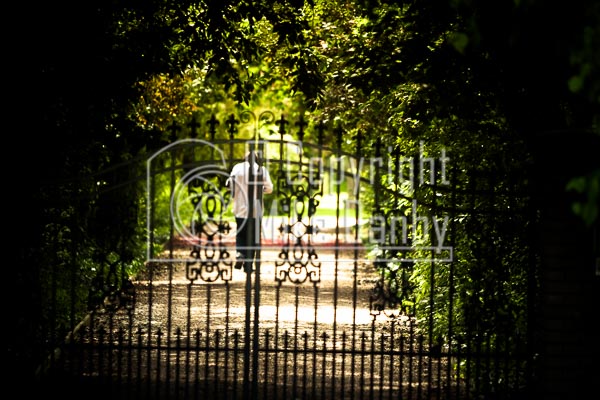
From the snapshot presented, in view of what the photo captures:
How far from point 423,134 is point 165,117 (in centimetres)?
762

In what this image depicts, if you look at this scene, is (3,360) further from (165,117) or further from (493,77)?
(165,117)

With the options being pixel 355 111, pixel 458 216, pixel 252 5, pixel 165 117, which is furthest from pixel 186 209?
pixel 458 216

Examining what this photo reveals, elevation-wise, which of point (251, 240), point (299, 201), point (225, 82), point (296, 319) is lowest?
point (296, 319)

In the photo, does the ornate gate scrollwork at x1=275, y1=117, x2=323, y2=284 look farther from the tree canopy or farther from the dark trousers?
the tree canopy

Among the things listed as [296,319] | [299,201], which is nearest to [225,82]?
[299,201]

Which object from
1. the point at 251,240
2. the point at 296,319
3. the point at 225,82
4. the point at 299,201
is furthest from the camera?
the point at 225,82

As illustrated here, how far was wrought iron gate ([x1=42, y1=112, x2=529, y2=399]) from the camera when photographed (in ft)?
27.3

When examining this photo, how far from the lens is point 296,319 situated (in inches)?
345

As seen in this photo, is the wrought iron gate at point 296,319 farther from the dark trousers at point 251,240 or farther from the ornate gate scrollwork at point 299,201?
the dark trousers at point 251,240

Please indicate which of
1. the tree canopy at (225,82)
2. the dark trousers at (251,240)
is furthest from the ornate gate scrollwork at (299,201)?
the tree canopy at (225,82)

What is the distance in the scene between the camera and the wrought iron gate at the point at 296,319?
8320 mm

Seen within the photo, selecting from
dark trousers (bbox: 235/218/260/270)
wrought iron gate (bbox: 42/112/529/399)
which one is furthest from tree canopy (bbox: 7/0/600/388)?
dark trousers (bbox: 235/218/260/270)

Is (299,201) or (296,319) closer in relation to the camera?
(299,201)

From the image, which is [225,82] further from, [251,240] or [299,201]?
[251,240]
